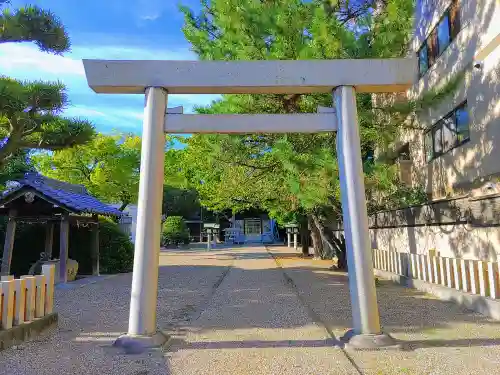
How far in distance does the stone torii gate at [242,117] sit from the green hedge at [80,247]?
31.0ft

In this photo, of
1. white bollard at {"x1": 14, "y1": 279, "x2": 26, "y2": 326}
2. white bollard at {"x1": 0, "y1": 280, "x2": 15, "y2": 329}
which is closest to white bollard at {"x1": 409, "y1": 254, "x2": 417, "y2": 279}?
white bollard at {"x1": 14, "y1": 279, "x2": 26, "y2": 326}

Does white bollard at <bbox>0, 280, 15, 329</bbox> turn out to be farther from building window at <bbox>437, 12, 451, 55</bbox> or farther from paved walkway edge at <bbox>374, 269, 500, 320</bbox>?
building window at <bbox>437, 12, 451, 55</bbox>

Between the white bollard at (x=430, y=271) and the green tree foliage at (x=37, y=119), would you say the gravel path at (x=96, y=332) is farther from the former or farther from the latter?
the white bollard at (x=430, y=271)

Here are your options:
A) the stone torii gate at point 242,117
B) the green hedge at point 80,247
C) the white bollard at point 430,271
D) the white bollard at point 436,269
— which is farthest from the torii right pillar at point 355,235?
the green hedge at point 80,247

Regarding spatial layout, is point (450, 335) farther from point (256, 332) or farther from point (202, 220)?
point (202, 220)

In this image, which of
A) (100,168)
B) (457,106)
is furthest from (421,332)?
(100,168)

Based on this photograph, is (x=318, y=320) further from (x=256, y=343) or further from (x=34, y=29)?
(x=34, y=29)

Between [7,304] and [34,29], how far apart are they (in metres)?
5.59

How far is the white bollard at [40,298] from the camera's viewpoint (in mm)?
5402

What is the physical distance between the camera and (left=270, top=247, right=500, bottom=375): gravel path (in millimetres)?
3893

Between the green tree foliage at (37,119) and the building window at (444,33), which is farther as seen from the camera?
the building window at (444,33)

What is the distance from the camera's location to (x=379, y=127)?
842cm

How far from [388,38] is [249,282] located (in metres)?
6.16

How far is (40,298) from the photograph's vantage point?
17.9 ft
